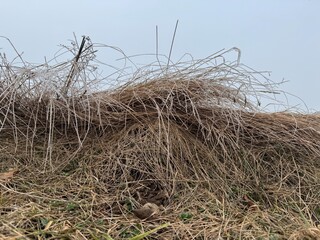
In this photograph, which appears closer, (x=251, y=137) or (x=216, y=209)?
(x=216, y=209)

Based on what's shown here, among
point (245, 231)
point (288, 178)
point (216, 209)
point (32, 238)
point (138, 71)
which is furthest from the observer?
point (138, 71)

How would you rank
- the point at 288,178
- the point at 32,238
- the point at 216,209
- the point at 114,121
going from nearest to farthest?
the point at 32,238, the point at 216,209, the point at 288,178, the point at 114,121

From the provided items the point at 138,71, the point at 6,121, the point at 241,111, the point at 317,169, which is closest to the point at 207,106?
the point at 241,111

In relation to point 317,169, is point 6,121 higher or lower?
higher

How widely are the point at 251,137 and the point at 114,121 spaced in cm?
69

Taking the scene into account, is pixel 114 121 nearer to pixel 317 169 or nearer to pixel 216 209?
pixel 216 209

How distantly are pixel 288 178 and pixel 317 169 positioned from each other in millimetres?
196

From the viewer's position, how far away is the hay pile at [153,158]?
4.84ft

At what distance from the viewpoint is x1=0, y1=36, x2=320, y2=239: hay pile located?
4.84 ft

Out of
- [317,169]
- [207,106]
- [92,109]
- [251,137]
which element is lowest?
[317,169]

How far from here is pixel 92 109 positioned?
214 cm

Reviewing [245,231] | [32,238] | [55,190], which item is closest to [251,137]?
[245,231]

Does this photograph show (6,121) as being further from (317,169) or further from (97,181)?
(317,169)

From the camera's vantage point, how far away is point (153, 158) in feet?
6.13
